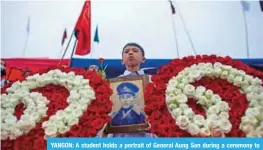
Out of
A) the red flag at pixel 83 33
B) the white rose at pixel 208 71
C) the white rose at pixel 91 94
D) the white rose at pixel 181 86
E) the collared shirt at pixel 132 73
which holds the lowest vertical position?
the white rose at pixel 91 94

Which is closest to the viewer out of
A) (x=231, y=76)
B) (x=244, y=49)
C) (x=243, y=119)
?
(x=243, y=119)

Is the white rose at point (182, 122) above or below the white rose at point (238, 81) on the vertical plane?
below

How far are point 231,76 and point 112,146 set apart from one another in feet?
2.00

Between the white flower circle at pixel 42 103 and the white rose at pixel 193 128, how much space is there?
445mm

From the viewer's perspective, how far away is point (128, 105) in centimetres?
190

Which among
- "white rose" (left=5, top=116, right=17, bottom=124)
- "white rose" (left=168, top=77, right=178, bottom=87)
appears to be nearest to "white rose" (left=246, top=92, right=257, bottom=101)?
"white rose" (left=168, top=77, right=178, bottom=87)

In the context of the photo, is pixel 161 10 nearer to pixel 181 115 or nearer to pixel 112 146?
pixel 181 115

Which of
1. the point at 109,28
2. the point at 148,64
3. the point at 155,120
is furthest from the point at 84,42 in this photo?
the point at 155,120

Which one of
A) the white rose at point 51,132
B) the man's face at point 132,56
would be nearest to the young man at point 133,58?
the man's face at point 132,56

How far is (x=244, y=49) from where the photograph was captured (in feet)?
6.43

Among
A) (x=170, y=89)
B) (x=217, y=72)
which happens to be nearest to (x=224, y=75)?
(x=217, y=72)

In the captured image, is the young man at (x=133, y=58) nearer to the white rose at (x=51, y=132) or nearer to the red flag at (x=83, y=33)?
the red flag at (x=83, y=33)

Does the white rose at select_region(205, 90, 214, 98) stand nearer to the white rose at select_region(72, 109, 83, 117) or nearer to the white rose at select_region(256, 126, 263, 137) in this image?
the white rose at select_region(256, 126, 263, 137)

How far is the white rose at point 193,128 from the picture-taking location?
5.56 ft
